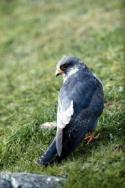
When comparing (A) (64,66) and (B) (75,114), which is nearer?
(B) (75,114)

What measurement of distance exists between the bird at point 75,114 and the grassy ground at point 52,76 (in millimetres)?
159

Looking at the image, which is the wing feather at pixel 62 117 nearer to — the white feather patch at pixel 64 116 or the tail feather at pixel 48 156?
the white feather patch at pixel 64 116

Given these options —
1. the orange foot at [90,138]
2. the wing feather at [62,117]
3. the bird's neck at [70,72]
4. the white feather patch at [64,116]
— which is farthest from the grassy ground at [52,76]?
the bird's neck at [70,72]

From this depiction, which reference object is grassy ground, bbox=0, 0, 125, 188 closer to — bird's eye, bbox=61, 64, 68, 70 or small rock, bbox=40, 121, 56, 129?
small rock, bbox=40, 121, 56, 129

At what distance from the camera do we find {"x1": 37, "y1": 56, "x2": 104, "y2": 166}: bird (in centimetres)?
790

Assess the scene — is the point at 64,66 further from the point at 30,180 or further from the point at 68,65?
the point at 30,180

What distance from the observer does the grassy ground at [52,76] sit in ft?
25.3

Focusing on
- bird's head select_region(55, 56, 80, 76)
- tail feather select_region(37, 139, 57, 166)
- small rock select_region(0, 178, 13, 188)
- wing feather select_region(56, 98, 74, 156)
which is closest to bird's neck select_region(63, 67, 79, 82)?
bird's head select_region(55, 56, 80, 76)

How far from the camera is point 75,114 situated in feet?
26.4

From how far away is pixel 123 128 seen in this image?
865 cm

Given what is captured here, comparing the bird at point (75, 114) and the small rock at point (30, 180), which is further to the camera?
the bird at point (75, 114)

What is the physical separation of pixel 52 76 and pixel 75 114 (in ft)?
16.2

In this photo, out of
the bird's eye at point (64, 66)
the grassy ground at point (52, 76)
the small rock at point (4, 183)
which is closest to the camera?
the small rock at point (4, 183)

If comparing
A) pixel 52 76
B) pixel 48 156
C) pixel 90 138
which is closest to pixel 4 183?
pixel 48 156
